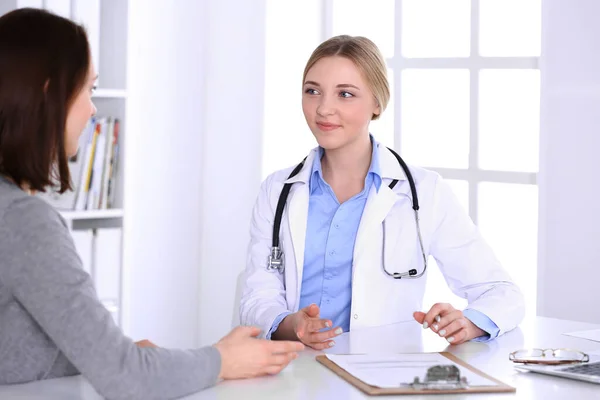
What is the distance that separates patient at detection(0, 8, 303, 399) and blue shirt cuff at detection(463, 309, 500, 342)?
763 millimetres

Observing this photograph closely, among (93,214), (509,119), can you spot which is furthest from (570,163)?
(93,214)

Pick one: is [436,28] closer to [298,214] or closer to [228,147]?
[228,147]

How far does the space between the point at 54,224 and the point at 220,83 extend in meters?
2.88

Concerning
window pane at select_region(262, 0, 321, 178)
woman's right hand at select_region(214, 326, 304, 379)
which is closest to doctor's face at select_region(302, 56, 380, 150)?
woman's right hand at select_region(214, 326, 304, 379)

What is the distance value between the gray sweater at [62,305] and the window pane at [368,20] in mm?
2659

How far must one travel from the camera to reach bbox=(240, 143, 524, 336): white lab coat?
2.31 m

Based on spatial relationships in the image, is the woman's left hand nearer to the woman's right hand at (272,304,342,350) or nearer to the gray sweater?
the woman's right hand at (272,304,342,350)

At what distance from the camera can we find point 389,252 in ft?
7.65

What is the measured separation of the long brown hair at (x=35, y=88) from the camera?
4.47ft

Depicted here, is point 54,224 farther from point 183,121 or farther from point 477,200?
point 183,121

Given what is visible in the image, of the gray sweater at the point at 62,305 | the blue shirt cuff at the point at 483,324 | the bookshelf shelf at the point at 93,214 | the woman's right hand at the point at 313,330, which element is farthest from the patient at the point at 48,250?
the bookshelf shelf at the point at 93,214

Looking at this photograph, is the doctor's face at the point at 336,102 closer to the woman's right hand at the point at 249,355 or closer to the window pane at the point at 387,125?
the woman's right hand at the point at 249,355

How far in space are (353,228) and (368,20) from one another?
177cm

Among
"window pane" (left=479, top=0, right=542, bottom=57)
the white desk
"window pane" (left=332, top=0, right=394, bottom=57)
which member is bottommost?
the white desk
